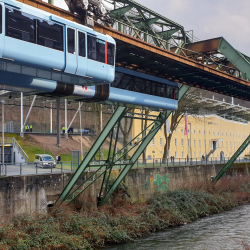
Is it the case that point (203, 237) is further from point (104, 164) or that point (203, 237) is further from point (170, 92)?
point (170, 92)

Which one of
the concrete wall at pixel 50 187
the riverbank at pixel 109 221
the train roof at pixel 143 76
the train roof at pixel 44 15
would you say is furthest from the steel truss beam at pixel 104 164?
the train roof at pixel 44 15

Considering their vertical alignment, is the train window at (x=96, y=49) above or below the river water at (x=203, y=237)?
above

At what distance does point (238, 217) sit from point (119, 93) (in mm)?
14358

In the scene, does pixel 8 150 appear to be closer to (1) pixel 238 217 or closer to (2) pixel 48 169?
(2) pixel 48 169

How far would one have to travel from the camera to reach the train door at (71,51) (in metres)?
14.6

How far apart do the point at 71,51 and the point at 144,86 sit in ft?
27.9

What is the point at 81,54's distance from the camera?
15.2 m

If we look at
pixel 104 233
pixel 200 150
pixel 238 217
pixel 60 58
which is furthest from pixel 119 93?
pixel 200 150

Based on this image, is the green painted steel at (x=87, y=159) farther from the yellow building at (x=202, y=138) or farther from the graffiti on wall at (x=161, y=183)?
the yellow building at (x=202, y=138)

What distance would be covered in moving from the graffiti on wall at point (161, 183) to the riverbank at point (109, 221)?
1.53 metres

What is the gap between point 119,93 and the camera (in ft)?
66.2

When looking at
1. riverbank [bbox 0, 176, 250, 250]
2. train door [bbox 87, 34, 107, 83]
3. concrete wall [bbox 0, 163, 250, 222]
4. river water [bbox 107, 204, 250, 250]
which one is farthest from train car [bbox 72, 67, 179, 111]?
river water [bbox 107, 204, 250, 250]

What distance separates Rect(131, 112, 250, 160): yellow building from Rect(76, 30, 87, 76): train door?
3365 cm

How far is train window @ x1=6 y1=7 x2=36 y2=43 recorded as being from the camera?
1259 cm
